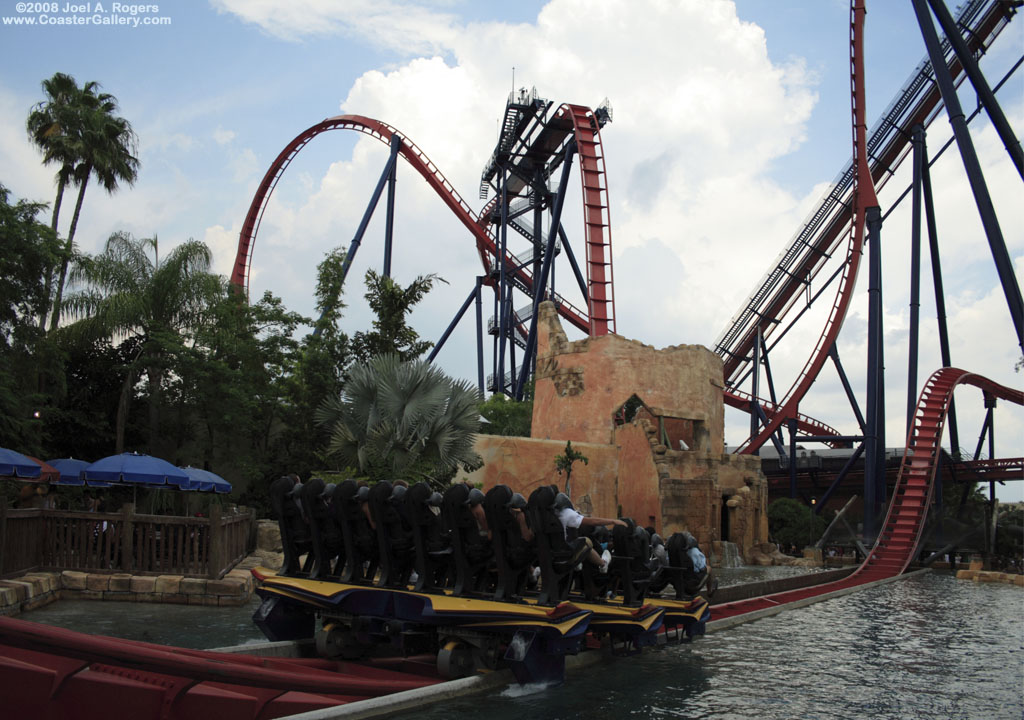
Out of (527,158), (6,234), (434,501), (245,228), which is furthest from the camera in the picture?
(245,228)

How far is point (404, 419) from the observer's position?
45.4 ft

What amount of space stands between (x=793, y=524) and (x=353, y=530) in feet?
64.3

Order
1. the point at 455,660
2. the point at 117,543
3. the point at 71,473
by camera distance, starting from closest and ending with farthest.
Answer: the point at 455,660
the point at 117,543
the point at 71,473

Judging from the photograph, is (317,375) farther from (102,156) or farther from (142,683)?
(142,683)

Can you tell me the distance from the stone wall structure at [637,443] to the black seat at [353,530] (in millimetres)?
12384

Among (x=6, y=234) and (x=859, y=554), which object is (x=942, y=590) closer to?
(x=859, y=554)

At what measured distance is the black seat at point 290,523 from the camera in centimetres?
757

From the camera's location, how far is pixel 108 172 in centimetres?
2052

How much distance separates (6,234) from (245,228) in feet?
53.7

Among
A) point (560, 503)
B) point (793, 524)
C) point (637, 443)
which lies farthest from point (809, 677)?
point (793, 524)

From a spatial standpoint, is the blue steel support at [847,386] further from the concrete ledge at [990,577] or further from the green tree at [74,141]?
the green tree at [74,141]

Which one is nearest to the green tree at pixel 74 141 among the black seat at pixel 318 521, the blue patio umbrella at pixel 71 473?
the blue patio umbrella at pixel 71 473

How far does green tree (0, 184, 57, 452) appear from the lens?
14884mm

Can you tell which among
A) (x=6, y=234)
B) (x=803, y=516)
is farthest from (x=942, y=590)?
(x=6, y=234)
